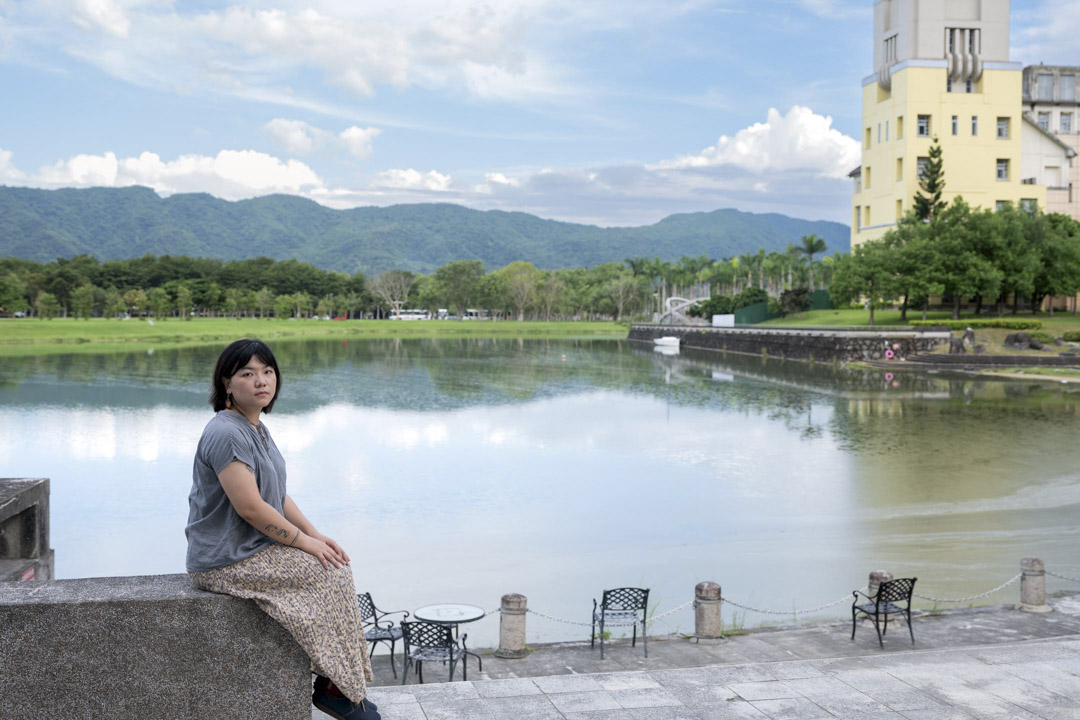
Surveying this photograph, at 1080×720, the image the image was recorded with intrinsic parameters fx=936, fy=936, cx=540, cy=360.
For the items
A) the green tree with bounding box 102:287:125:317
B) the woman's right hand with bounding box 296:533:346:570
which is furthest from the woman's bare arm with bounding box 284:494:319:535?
the green tree with bounding box 102:287:125:317

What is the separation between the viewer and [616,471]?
2167 cm

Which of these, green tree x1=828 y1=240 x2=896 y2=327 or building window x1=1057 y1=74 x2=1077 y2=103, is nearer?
green tree x1=828 y1=240 x2=896 y2=327

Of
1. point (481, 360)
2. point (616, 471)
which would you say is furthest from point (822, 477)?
point (481, 360)

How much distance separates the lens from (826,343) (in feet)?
195

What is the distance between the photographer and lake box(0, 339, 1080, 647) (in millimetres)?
12992

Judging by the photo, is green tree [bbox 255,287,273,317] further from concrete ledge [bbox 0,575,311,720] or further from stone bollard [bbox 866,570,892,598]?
concrete ledge [bbox 0,575,311,720]

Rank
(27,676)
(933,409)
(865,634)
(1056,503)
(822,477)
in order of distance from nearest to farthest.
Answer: (27,676)
(865,634)
(1056,503)
(822,477)
(933,409)

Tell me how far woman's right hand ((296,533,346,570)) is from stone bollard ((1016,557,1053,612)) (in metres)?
8.50

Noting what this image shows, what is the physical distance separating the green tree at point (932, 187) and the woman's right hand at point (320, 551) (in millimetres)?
69818

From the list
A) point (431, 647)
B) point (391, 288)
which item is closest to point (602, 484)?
point (431, 647)

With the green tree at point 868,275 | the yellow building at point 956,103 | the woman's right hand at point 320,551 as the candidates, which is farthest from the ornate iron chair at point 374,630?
the yellow building at point 956,103

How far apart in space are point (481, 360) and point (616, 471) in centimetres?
4170

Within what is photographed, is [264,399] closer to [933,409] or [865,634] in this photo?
[865,634]

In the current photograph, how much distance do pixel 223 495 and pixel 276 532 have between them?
0.29m
